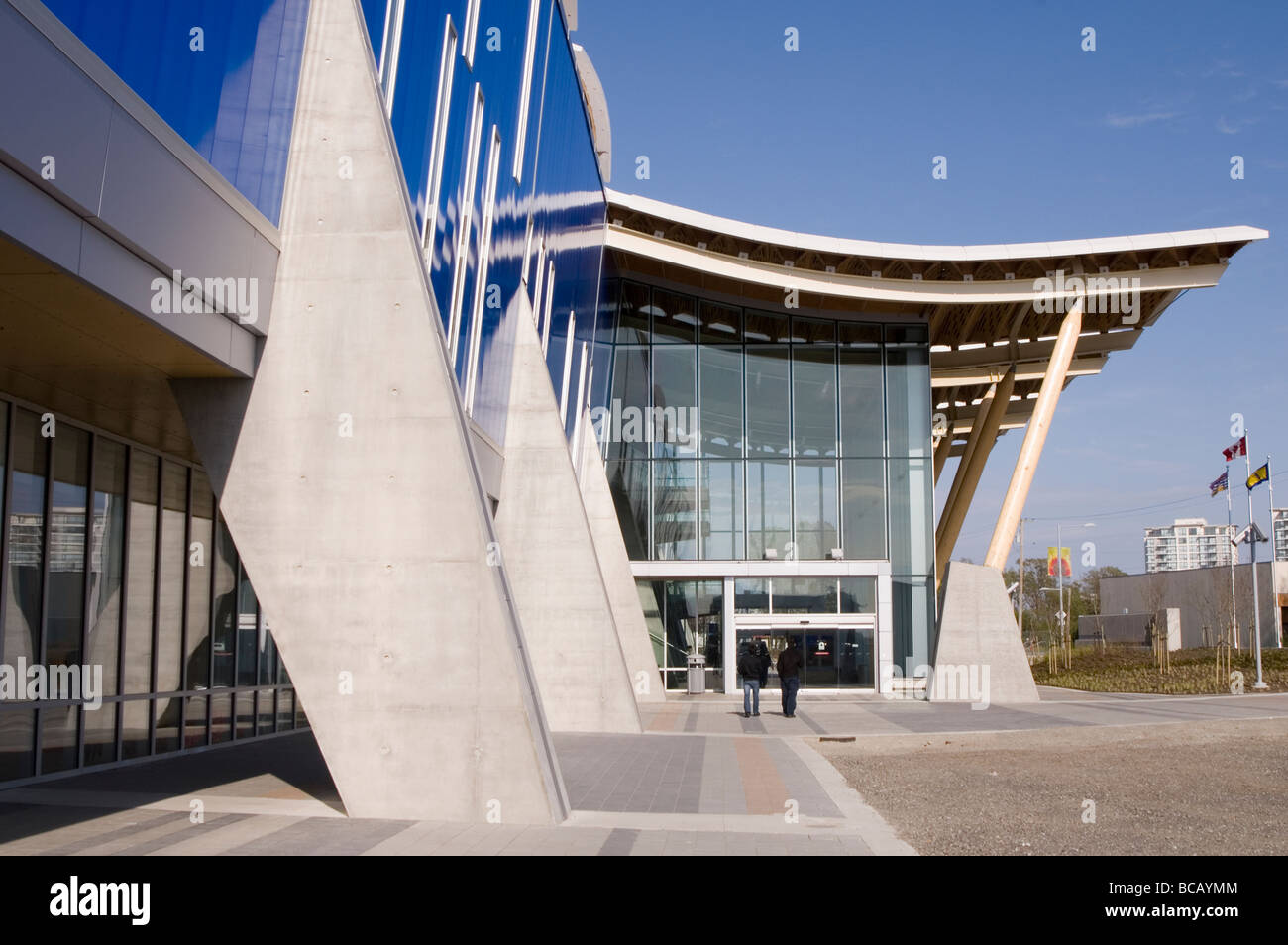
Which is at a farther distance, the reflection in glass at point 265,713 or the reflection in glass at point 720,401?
the reflection in glass at point 720,401

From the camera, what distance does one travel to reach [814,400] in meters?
35.7

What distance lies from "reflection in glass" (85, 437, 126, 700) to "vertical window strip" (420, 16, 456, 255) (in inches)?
202

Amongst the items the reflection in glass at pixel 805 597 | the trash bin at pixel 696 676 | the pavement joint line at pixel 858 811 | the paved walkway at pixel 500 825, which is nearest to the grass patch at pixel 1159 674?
the reflection in glass at pixel 805 597

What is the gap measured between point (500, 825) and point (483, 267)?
452 inches

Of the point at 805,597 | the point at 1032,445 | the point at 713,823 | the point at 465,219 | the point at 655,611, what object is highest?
the point at 465,219

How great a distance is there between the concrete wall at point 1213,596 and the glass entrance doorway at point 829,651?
1021 inches

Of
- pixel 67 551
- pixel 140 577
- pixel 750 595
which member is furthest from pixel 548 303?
pixel 67 551

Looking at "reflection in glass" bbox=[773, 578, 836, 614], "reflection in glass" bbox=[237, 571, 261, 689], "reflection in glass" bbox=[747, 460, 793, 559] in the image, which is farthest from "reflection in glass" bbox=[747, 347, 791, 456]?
"reflection in glass" bbox=[237, 571, 261, 689]

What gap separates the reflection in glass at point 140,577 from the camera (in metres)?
14.5

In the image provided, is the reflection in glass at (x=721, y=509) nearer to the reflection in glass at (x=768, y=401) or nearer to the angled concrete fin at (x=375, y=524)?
the reflection in glass at (x=768, y=401)

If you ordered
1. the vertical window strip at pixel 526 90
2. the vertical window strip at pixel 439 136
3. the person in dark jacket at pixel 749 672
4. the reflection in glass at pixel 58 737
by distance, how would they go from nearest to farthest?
the reflection in glass at pixel 58 737
the vertical window strip at pixel 439 136
the vertical window strip at pixel 526 90
the person in dark jacket at pixel 749 672

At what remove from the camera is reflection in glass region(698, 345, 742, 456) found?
116 ft

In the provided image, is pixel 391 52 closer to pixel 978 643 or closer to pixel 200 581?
pixel 200 581
